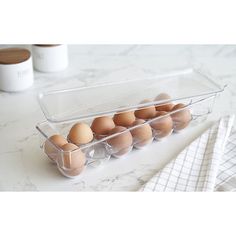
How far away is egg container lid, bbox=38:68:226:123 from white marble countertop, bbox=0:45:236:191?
0.08m

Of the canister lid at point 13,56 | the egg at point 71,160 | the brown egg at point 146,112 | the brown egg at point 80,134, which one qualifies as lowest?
the egg at point 71,160

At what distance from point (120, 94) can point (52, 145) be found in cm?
21

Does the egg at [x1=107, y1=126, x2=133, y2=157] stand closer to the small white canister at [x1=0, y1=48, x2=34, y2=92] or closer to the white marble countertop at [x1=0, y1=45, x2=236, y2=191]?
the white marble countertop at [x1=0, y1=45, x2=236, y2=191]

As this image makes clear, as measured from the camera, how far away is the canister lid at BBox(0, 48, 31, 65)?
1028 mm

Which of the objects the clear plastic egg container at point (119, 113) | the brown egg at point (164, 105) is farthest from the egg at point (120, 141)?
the brown egg at point (164, 105)

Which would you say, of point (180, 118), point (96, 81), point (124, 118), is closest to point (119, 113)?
point (124, 118)

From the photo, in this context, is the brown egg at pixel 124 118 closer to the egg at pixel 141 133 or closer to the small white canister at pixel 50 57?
the egg at pixel 141 133

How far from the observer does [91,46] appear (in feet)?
4.21

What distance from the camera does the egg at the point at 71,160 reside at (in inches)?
29.1

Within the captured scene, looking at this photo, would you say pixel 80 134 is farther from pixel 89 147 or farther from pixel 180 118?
pixel 180 118

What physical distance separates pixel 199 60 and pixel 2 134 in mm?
588

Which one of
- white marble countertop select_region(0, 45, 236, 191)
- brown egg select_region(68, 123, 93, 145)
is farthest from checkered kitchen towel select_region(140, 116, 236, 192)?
brown egg select_region(68, 123, 93, 145)

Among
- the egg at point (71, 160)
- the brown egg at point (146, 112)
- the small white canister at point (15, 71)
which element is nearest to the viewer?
the egg at point (71, 160)

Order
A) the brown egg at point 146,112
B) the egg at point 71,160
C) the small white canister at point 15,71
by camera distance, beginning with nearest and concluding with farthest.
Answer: the egg at point 71,160, the brown egg at point 146,112, the small white canister at point 15,71
